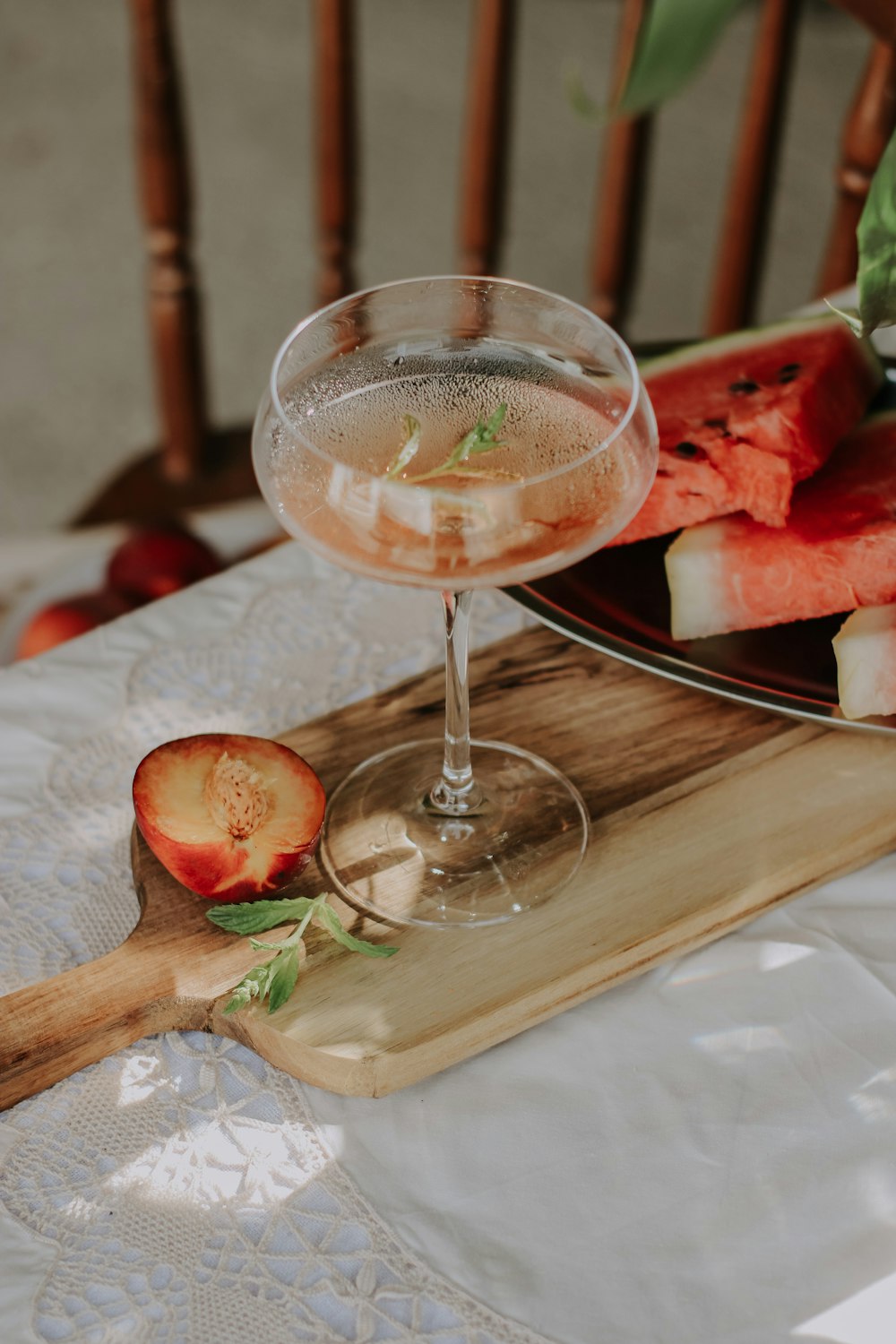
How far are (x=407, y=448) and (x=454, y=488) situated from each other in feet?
0.28

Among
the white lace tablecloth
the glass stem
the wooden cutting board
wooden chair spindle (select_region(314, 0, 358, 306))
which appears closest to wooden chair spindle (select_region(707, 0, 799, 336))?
wooden chair spindle (select_region(314, 0, 358, 306))

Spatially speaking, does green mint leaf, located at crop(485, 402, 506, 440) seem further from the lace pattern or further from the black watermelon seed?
the lace pattern

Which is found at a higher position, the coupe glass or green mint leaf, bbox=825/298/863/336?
green mint leaf, bbox=825/298/863/336

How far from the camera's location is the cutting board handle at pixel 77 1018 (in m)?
0.83

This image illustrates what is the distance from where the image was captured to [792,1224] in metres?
0.79

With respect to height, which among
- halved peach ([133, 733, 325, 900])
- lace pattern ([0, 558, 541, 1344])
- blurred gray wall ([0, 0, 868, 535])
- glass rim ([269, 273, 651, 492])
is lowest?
blurred gray wall ([0, 0, 868, 535])

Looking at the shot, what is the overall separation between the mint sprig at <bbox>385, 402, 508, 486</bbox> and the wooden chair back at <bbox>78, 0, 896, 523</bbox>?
3.45 feet

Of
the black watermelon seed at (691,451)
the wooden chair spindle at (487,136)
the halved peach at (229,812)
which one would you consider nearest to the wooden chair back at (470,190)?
the wooden chair spindle at (487,136)

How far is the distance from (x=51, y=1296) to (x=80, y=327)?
9.40 feet

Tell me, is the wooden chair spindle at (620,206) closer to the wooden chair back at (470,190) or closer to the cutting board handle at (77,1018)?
the wooden chair back at (470,190)

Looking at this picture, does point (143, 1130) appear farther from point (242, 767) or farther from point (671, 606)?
point (671, 606)

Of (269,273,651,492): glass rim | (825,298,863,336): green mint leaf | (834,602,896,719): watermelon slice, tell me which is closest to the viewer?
(269,273,651,492): glass rim

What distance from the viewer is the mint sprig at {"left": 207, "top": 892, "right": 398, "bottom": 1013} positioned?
85cm

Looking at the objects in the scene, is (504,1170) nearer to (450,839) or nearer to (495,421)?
(450,839)
